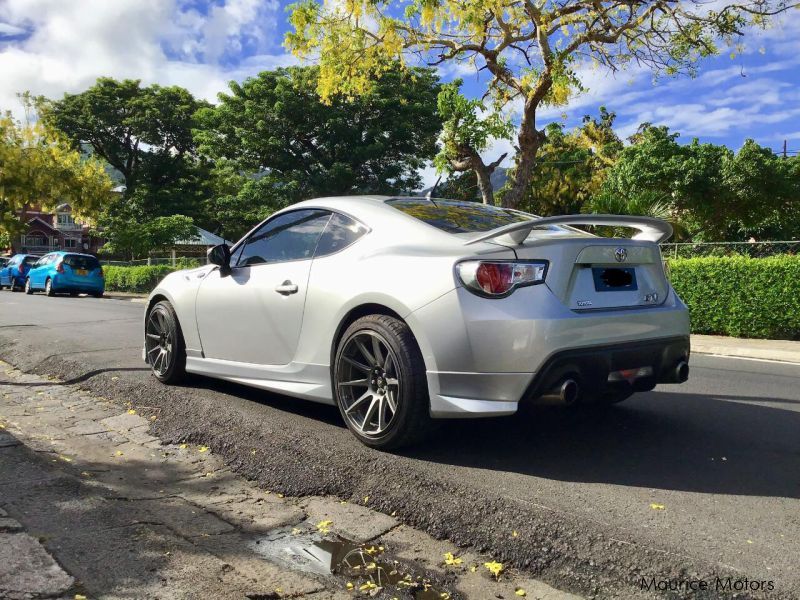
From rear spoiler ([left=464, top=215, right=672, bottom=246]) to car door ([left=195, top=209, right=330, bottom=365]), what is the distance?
1.30m

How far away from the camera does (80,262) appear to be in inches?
941

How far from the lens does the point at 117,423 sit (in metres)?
4.75

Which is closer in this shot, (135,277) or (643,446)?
(643,446)


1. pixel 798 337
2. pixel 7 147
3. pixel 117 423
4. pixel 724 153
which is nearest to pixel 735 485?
pixel 117 423

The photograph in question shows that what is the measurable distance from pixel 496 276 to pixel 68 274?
23.5 metres

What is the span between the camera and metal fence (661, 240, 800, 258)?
11.6 m

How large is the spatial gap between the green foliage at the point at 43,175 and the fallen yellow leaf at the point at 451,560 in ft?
134

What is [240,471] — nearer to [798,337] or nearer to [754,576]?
[754,576]

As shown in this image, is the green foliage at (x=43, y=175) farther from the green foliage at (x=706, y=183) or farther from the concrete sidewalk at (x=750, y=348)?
the concrete sidewalk at (x=750, y=348)

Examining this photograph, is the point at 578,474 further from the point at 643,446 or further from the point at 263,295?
the point at 263,295

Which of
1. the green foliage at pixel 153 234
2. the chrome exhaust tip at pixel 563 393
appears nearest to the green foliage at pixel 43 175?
the green foliage at pixel 153 234

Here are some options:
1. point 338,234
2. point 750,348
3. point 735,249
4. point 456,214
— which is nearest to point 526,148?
point 735,249

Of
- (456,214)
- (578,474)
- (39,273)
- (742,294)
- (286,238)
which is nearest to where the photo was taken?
(578,474)

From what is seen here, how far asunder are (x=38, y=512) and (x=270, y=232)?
8.10 ft
